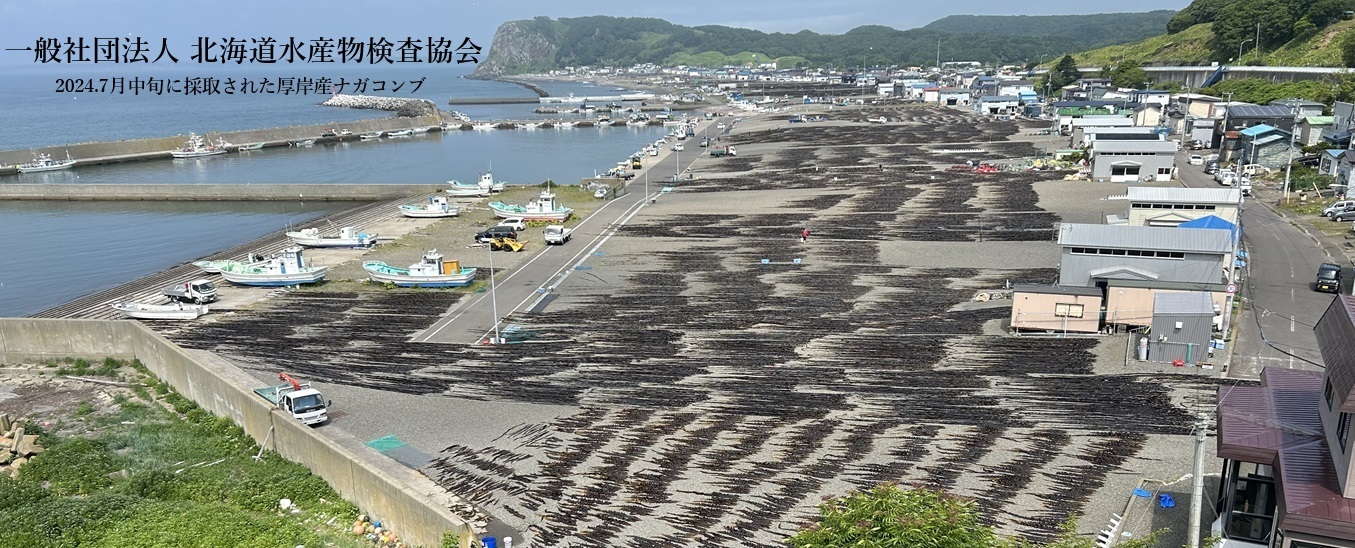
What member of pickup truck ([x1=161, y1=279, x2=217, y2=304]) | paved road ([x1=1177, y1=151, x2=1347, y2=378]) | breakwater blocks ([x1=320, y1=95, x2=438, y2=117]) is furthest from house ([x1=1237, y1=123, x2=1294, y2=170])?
breakwater blocks ([x1=320, y1=95, x2=438, y2=117])

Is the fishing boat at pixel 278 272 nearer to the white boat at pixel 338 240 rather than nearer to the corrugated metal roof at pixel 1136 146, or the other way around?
the white boat at pixel 338 240

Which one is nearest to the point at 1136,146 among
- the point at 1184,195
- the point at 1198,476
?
the point at 1184,195

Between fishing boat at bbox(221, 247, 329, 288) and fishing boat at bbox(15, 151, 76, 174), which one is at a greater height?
fishing boat at bbox(15, 151, 76, 174)

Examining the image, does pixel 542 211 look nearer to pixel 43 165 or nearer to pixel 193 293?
pixel 193 293

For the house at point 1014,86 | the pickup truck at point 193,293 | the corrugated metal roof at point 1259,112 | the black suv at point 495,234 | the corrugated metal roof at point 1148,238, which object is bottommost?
the pickup truck at point 193,293

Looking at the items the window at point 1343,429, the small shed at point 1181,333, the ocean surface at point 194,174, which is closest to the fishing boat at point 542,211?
the ocean surface at point 194,174

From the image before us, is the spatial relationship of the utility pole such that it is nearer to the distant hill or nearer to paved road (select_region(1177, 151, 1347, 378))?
paved road (select_region(1177, 151, 1347, 378))

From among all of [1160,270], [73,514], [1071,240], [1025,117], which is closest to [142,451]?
[73,514]
